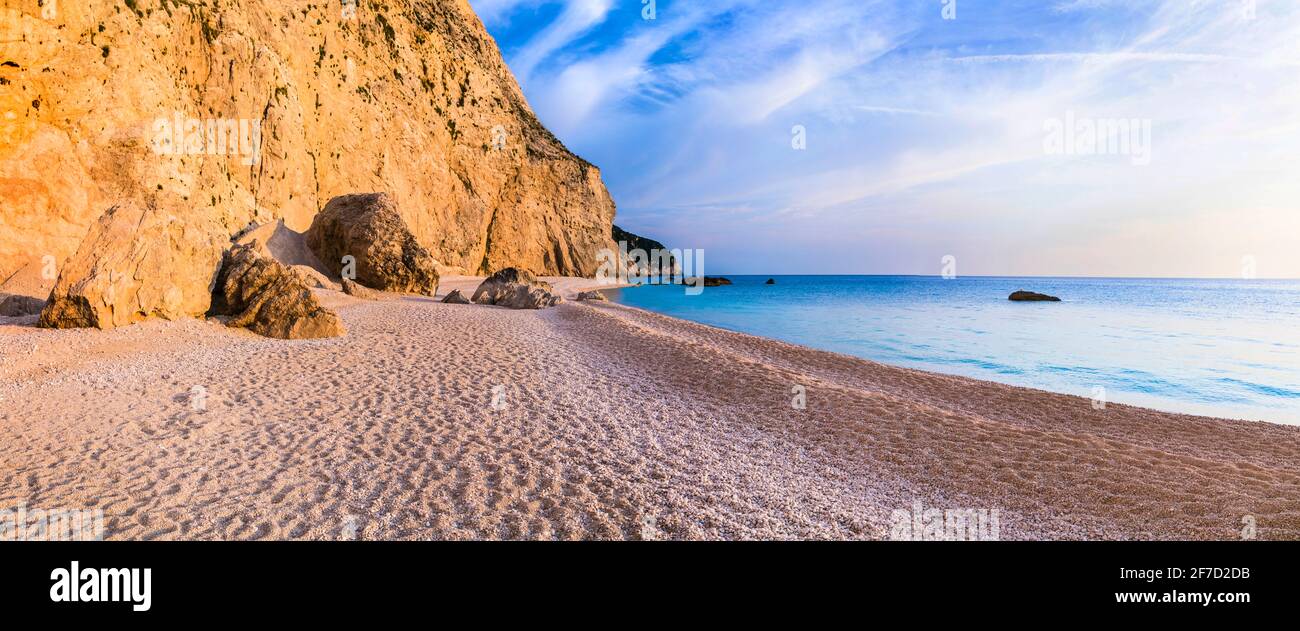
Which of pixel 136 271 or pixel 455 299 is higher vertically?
pixel 136 271

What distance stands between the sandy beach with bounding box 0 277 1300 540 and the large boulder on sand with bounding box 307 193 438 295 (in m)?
15.4

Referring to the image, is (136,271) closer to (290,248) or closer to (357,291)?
(357,291)

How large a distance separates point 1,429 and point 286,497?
4.23m

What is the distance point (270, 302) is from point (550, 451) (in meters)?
10.2

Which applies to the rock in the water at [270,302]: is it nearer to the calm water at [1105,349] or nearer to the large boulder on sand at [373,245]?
the large boulder on sand at [373,245]

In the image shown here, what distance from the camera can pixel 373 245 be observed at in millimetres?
25922

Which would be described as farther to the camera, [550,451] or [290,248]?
[290,248]

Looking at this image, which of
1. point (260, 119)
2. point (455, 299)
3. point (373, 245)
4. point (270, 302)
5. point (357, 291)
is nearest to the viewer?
point (270, 302)

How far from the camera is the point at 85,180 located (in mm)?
15672

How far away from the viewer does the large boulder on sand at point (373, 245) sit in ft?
85.6

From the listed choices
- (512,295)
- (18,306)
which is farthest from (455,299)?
(18,306)

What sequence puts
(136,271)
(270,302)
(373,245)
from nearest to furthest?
(136,271)
(270,302)
(373,245)
